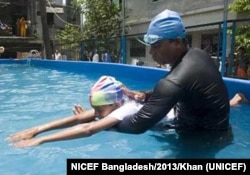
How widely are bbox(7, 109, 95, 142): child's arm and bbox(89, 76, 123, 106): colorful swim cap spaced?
226 mm

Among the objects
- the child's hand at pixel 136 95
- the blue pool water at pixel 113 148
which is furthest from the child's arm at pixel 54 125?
the child's hand at pixel 136 95

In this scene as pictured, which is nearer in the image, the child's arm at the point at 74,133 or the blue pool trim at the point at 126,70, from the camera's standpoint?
the child's arm at the point at 74,133

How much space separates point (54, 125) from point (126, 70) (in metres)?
7.87

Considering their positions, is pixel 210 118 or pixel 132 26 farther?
pixel 132 26

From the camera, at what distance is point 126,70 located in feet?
36.0

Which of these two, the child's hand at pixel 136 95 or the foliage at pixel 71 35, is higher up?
the foliage at pixel 71 35

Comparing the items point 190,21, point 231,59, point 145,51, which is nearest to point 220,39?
point 231,59

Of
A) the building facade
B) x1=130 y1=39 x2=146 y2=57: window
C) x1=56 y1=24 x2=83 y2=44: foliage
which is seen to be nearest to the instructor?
the building facade

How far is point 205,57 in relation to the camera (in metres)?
2.86

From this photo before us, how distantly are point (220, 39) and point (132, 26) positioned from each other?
13.3 meters

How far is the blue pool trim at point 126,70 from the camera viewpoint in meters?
5.95

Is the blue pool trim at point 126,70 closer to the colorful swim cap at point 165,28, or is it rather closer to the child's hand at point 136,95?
the child's hand at point 136,95

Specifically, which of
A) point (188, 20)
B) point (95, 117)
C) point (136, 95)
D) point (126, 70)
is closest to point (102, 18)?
point (188, 20)

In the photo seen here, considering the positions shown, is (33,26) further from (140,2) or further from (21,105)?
(21,105)
